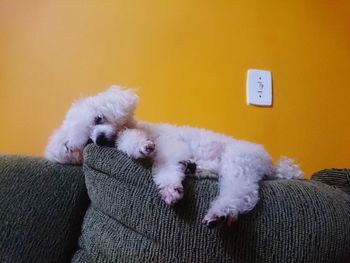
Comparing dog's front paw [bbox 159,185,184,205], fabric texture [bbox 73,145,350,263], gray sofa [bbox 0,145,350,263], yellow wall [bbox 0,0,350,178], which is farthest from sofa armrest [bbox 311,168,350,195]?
dog's front paw [bbox 159,185,184,205]

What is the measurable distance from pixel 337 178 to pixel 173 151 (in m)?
0.42

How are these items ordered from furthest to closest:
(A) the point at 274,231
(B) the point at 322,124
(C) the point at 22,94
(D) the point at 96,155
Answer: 1. (B) the point at 322,124
2. (C) the point at 22,94
3. (D) the point at 96,155
4. (A) the point at 274,231

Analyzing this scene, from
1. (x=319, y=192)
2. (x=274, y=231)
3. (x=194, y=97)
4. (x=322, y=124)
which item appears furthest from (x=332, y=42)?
(x=274, y=231)

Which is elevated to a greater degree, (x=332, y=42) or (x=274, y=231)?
(x=332, y=42)

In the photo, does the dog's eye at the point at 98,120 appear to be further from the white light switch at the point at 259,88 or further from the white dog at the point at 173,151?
the white light switch at the point at 259,88

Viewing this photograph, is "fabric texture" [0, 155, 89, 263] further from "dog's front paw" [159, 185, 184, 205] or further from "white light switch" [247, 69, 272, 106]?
"white light switch" [247, 69, 272, 106]

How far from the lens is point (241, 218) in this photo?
77 cm

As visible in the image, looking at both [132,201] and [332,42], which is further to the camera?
[332,42]

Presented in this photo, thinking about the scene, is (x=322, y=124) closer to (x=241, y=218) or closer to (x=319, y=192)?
(x=319, y=192)

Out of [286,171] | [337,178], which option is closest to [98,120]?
[286,171]

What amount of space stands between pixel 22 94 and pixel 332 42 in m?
1.08

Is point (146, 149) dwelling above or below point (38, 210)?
above

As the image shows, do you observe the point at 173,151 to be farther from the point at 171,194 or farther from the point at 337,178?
the point at 337,178

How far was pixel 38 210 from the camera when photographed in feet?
2.94
